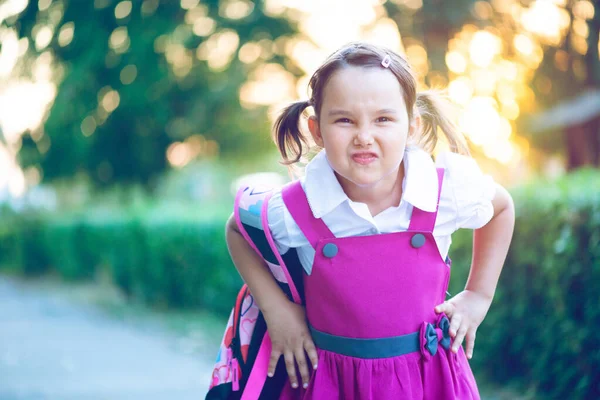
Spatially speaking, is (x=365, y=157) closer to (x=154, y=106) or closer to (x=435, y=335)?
(x=435, y=335)

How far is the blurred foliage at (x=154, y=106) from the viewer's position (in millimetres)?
10086

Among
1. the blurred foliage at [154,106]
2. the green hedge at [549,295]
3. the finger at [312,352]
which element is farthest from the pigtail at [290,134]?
the blurred foliage at [154,106]

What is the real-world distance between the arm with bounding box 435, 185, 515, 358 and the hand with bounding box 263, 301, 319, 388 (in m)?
0.43

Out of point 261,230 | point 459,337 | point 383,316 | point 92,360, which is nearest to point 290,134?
point 261,230

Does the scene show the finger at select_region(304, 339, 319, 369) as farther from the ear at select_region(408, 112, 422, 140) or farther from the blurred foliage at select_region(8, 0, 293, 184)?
the blurred foliage at select_region(8, 0, 293, 184)

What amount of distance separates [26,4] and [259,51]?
9.55 m

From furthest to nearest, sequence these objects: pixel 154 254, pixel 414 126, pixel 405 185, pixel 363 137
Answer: pixel 154 254 → pixel 414 126 → pixel 405 185 → pixel 363 137

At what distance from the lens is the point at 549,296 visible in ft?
11.3

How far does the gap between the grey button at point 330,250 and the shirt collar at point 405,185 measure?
96 mm

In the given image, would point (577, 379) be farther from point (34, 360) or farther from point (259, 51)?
point (259, 51)

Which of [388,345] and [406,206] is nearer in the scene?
[388,345]

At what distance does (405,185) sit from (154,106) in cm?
1168

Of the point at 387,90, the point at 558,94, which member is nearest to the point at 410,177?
the point at 387,90

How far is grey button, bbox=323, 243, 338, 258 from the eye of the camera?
1.70 metres
